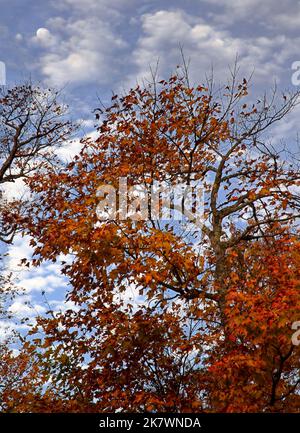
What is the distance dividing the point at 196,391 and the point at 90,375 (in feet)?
8.49

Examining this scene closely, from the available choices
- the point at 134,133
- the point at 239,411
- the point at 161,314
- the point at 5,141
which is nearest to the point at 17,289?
the point at 5,141

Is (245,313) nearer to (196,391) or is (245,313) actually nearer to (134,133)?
(196,391)

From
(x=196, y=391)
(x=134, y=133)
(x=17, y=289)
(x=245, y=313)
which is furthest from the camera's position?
(x=17, y=289)

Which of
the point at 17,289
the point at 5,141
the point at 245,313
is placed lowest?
the point at 245,313

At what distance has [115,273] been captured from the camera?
1033cm

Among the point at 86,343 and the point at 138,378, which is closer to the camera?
the point at 138,378

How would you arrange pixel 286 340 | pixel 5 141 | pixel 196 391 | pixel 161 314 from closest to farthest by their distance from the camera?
pixel 286 340 → pixel 196 391 → pixel 161 314 → pixel 5 141

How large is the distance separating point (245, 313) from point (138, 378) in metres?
3.67

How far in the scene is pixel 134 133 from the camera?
1472 cm

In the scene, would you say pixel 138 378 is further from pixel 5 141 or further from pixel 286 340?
pixel 5 141
